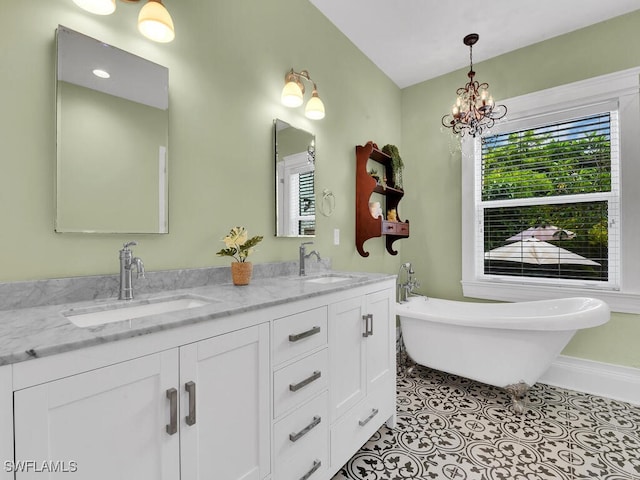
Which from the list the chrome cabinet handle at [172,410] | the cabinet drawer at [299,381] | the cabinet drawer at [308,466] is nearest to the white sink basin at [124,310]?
the chrome cabinet handle at [172,410]

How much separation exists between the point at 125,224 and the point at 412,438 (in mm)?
1924

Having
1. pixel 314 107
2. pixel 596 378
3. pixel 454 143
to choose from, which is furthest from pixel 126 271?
pixel 596 378

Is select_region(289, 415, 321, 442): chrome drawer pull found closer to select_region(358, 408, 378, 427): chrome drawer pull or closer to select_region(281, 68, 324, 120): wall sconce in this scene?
select_region(358, 408, 378, 427): chrome drawer pull

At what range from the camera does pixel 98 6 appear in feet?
3.90

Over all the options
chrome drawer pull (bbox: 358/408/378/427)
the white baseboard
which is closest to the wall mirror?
chrome drawer pull (bbox: 358/408/378/427)

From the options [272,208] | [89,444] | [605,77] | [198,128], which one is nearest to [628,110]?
[605,77]

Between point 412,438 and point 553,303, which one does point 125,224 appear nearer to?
point 412,438

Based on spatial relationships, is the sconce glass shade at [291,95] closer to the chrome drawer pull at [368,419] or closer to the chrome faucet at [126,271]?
the chrome faucet at [126,271]

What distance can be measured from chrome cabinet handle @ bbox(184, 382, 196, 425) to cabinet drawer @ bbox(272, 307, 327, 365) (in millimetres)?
330

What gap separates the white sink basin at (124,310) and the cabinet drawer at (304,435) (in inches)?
22.4

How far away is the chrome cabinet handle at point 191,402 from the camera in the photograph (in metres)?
0.91

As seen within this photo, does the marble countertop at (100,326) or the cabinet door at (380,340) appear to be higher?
the marble countertop at (100,326)

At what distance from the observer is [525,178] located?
9.52 ft

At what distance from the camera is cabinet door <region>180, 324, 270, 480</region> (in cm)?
93
